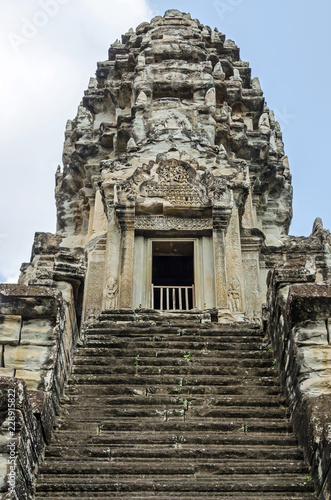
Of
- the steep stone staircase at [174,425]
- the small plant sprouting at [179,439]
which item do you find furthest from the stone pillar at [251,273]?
the small plant sprouting at [179,439]

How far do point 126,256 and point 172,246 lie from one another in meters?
1.67

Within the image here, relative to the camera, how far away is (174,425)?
8.16 meters

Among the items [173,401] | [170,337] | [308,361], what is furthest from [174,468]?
[170,337]

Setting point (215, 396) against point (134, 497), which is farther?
point (215, 396)

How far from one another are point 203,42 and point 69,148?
20.8 ft

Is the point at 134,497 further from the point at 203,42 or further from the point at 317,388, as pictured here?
the point at 203,42

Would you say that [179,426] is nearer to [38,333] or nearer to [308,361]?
[308,361]

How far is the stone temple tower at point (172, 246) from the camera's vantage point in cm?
815

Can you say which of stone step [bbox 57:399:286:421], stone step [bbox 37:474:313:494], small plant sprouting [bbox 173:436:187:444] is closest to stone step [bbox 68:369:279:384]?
stone step [bbox 57:399:286:421]

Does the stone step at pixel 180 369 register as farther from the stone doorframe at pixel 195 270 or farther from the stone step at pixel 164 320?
the stone doorframe at pixel 195 270

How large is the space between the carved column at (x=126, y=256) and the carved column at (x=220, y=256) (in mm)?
2053

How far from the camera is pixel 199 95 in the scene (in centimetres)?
2266

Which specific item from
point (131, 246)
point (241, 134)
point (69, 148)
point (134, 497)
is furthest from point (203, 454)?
point (69, 148)

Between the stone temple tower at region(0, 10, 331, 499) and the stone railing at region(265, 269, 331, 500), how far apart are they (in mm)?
17
